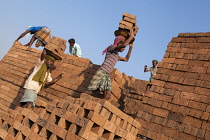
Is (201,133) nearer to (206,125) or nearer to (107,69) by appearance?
(206,125)

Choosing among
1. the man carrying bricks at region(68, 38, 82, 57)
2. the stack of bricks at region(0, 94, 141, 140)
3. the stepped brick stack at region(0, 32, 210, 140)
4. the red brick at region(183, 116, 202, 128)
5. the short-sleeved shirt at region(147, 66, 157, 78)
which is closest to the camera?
the stack of bricks at region(0, 94, 141, 140)

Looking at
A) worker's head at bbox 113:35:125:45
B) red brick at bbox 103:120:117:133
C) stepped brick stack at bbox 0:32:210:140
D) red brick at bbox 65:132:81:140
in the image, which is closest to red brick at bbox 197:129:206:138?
stepped brick stack at bbox 0:32:210:140

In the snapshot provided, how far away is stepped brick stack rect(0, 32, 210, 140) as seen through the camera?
9.78ft

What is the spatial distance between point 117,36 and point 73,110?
82.4 inches

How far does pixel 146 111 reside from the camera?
157 inches

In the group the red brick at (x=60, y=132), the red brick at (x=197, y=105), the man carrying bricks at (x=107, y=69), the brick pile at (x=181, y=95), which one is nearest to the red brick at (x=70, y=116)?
the red brick at (x=60, y=132)

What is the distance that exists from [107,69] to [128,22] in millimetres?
1528

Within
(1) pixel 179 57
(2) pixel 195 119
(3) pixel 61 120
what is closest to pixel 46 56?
(3) pixel 61 120

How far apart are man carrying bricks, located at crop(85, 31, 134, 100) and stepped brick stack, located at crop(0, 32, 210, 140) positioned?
471 millimetres

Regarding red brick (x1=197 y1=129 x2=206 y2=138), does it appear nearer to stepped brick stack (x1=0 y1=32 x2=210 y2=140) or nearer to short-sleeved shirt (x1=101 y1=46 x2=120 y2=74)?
stepped brick stack (x1=0 y1=32 x2=210 y2=140)

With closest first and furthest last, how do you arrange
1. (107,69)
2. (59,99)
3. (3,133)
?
1. (3,133)
2. (107,69)
3. (59,99)

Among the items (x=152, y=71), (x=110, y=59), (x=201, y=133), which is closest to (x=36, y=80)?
(x=110, y=59)

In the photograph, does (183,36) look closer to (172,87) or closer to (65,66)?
(172,87)

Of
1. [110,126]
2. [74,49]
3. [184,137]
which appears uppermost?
[74,49]
